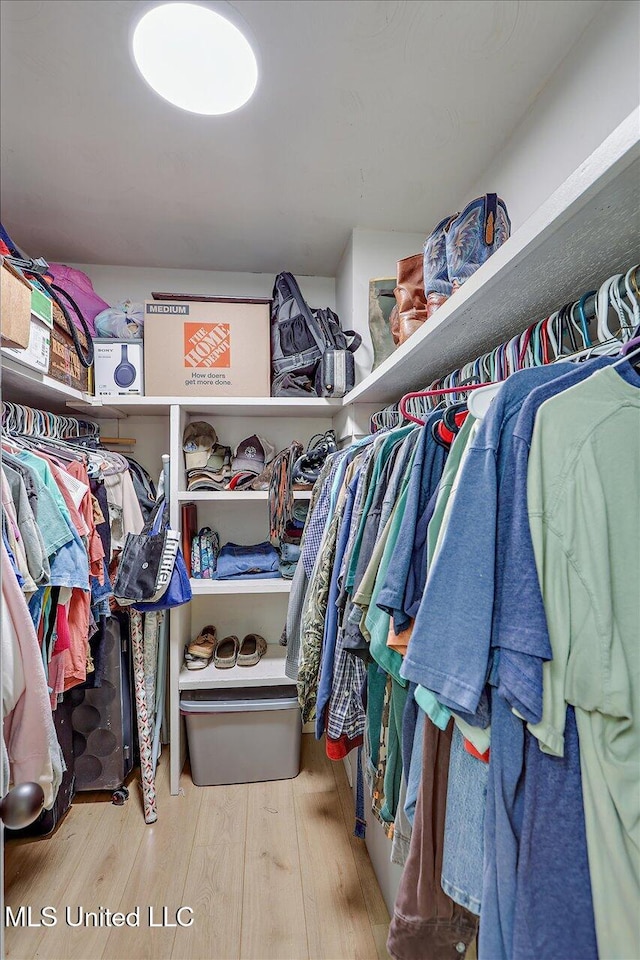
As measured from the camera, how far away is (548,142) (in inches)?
46.1

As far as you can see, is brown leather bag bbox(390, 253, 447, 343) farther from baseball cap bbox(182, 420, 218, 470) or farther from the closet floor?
the closet floor

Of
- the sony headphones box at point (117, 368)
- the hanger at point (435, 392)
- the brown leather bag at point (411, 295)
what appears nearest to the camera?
the hanger at point (435, 392)

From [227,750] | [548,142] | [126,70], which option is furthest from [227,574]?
[548,142]

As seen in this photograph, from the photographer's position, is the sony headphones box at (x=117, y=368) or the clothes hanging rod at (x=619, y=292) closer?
the clothes hanging rod at (x=619, y=292)

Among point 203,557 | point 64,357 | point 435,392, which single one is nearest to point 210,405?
point 64,357

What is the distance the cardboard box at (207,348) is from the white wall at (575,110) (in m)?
1.02

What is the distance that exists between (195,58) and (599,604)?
1.46 metres

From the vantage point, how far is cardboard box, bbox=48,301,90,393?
1478mm

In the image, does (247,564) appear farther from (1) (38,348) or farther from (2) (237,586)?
(1) (38,348)

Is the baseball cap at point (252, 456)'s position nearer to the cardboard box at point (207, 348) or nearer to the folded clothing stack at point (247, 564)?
the cardboard box at point (207, 348)

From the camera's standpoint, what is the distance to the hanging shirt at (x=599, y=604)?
0.44m

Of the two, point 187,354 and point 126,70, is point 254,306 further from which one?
point 126,70

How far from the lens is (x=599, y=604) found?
0.47 meters

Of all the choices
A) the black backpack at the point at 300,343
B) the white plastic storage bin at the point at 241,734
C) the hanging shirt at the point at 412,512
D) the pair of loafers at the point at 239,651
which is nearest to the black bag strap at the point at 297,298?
the black backpack at the point at 300,343
